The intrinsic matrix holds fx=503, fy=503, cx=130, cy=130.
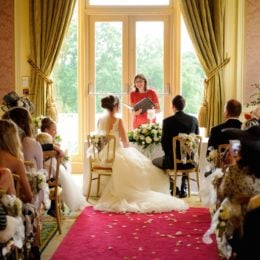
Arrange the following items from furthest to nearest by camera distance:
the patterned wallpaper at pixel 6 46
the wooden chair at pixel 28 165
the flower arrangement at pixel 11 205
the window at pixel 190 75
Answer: the window at pixel 190 75 < the patterned wallpaper at pixel 6 46 < the wooden chair at pixel 28 165 < the flower arrangement at pixel 11 205

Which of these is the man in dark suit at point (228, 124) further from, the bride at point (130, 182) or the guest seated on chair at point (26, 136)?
the guest seated on chair at point (26, 136)

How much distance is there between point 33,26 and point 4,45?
0.65 metres

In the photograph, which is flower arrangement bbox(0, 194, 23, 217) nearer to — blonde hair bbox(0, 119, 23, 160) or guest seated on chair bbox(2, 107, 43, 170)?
blonde hair bbox(0, 119, 23, 160)

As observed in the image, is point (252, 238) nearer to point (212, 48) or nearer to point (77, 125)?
point (212, 48)

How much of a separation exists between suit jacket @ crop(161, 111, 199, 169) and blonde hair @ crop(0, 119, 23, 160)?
2872 mm

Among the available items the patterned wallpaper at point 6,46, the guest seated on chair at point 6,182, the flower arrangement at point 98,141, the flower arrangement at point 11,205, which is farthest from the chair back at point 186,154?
the flower arrangement at point 11,205

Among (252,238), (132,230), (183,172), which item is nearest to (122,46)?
(183,172)

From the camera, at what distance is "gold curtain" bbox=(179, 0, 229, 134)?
26.0 feet

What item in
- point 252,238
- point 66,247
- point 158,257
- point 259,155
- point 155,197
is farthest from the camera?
point 155,197

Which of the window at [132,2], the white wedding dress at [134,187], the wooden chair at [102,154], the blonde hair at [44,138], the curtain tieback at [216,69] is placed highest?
the window at [132,2]

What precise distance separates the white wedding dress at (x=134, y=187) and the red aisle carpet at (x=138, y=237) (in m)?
0.14

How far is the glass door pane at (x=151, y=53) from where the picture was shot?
8.52 meters

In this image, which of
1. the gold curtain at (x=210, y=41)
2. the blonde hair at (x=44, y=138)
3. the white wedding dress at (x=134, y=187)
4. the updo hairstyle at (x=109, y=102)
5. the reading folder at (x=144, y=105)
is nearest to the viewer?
the blonde hair at (x=44, y=138)

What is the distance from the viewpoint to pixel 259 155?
299 cm
